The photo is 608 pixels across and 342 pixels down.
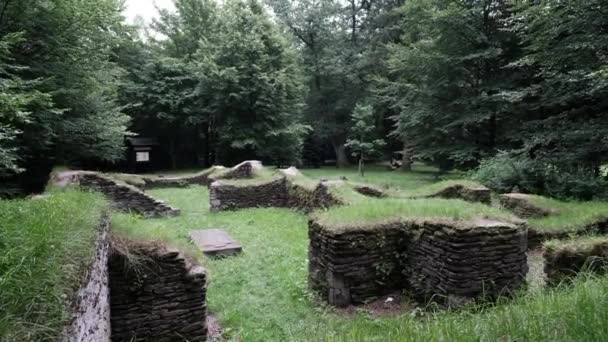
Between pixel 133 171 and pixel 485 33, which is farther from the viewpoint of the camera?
pixel 133 171

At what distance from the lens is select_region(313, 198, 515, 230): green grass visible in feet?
18.3

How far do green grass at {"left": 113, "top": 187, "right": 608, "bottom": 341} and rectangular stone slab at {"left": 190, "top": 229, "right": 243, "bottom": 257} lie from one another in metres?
0.25

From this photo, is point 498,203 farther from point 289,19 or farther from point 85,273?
point 289,19

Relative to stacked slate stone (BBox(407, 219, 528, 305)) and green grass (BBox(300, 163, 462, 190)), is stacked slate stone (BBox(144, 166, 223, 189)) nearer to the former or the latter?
green grass (BBox(300, 163, 462, 190))

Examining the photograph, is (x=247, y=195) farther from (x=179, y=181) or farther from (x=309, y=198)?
(x=179, y=181)

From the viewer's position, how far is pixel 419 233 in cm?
560

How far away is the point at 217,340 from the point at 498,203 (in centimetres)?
825

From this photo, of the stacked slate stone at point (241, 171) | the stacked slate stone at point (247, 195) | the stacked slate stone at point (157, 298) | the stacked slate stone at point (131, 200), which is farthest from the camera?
the stacked slate stone at point (241, 171)

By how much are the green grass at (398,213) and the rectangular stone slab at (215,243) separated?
2376 mm

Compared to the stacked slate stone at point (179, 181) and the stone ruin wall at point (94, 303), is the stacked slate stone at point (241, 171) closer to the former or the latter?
the stacked slate stone at point (179, 181)

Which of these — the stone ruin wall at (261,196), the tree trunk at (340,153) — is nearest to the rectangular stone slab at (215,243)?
the stone ruin wall at (261,196)

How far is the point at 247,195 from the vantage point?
13.0 m

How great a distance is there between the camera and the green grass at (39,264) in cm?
205

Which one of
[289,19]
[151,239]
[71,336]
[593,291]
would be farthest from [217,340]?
[289,19]
